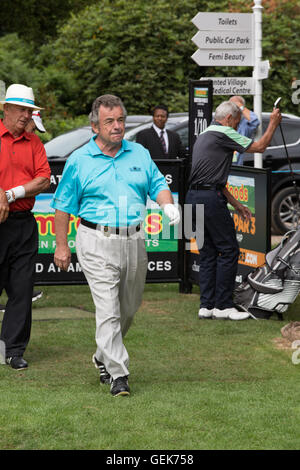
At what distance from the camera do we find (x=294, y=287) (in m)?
8.87

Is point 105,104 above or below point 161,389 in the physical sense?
above

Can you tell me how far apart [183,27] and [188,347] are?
16356 mm

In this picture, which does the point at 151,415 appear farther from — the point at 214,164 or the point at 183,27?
the point at 183,27

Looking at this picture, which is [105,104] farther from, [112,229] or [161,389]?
[161,389]

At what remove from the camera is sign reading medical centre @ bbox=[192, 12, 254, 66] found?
10484 millimetres

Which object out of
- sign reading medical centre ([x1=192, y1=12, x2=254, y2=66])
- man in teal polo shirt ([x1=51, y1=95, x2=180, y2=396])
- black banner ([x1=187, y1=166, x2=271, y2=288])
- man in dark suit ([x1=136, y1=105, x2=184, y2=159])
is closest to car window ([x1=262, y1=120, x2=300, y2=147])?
man in dark suit ([x1=136, y1=105, x2=184, y2=159])

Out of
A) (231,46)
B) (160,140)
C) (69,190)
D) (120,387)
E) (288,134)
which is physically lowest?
(120,387)

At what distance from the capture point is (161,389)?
257 inches

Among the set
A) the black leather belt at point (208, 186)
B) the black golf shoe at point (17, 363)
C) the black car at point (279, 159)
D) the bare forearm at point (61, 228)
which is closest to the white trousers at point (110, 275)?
the bare forearm at point (61, 228)

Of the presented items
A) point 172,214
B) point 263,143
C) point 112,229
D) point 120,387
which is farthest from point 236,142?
point 120,387

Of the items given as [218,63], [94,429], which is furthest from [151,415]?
[218,63]

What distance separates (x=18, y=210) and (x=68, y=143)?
8299 mm

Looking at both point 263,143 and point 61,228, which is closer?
point 61,228

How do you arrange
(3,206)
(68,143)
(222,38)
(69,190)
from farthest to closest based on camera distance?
(68,143), (222,38), (3,206), (69,190)
